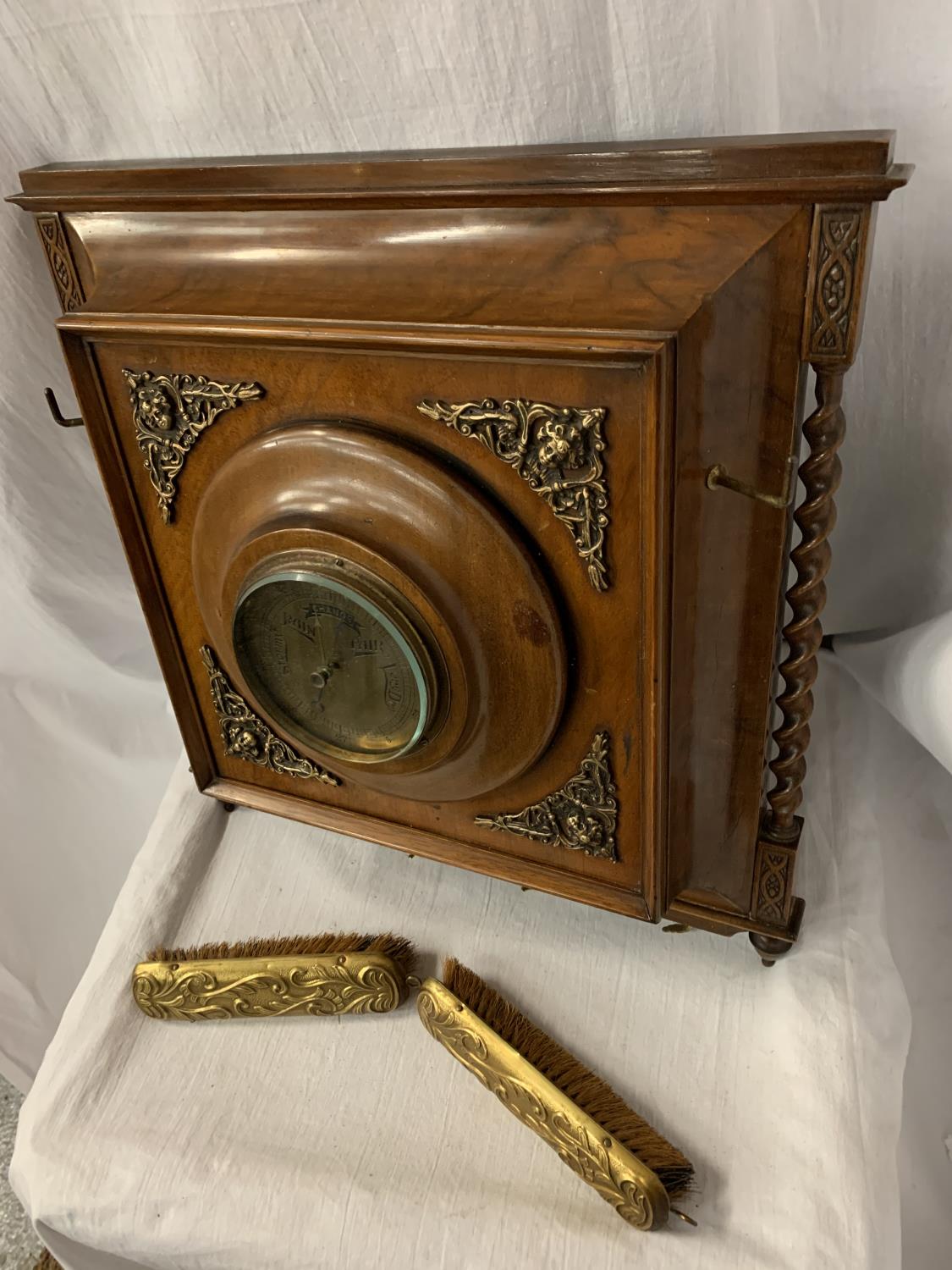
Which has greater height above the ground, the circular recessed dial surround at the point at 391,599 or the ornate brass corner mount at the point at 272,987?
the circular recessed dial surround at the point at 391,599

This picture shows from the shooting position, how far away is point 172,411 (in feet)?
2.26

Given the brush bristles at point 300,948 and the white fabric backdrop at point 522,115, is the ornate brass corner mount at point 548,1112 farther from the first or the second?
the white fabric backdrop at point 522,115

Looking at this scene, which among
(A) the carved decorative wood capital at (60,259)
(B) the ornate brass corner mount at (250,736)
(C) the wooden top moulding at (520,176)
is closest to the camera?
(C) the wooden top moulding at (520,176)

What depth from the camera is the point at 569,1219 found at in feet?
2.14

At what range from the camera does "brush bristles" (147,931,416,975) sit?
2.67ft

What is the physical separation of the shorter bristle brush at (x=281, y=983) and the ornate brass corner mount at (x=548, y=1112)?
0.04 meters

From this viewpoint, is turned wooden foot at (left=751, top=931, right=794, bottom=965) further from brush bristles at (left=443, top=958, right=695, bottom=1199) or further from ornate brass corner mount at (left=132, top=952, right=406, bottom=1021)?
ornate brass corner mount at (left=132, top=952, right=406, bottom=1021)

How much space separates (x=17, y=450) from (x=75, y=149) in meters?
0.28

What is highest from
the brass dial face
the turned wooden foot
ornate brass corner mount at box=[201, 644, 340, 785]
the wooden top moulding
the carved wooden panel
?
the wooden top moulding

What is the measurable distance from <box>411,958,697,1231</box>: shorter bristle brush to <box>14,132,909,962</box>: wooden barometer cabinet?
4.0 inches

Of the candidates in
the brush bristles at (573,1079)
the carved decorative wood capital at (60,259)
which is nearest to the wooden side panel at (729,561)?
the brush bristles at (573,1079)

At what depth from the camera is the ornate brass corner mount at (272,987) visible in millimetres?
782

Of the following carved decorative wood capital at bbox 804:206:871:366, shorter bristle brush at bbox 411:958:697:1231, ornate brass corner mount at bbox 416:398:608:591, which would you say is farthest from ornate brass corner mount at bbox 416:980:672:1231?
carved decorative wood capital at bbox 804:206:871:366

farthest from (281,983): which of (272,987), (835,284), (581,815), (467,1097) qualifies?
(835,284)
